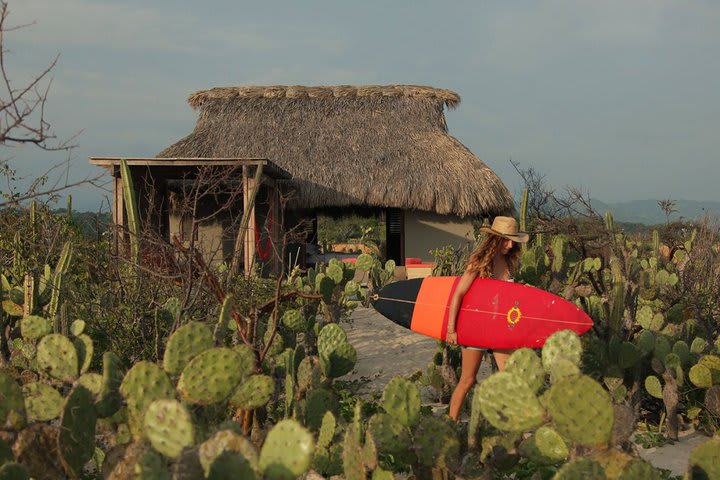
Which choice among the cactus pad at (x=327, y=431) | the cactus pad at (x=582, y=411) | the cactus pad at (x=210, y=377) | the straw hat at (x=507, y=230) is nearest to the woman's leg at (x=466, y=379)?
the straw hat at (x=507, y=230)

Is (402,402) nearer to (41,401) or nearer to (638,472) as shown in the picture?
(638,472)

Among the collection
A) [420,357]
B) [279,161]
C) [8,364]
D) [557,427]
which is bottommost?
[420,357]

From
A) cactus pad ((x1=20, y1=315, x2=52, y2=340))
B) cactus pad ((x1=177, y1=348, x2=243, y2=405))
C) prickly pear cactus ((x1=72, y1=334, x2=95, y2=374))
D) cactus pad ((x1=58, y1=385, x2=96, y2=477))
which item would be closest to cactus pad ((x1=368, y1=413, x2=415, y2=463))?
cactus pad ((x1=177, y1=348, x2=243, y2=405))

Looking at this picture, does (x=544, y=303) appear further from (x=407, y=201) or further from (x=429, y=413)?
(x=407, y=201)

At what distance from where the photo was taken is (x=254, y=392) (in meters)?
2.95

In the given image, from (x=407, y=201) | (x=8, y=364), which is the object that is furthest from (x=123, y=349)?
(x=407, y=201)

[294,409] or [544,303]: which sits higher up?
[544,303]

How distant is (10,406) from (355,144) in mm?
12692

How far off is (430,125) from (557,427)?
544 inches

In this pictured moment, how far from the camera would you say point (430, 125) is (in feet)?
51.4

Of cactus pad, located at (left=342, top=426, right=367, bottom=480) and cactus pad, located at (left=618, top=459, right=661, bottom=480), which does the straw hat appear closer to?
cactus pad, located at (left=342, top=426, right=367, bottom=480)

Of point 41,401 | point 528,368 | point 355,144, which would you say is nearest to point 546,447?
point 528,368

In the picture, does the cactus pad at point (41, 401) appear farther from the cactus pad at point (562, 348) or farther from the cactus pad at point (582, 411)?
the cactus pad at point (562, 348)

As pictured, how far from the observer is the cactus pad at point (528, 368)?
109 inches
